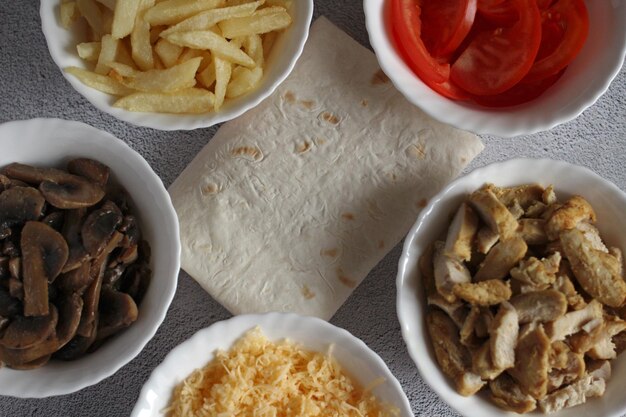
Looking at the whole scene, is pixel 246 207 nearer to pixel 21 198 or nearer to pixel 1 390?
pixel 21 198

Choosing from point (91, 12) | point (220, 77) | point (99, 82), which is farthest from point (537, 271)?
point (91, 12)

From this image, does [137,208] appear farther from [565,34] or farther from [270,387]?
[565,34]

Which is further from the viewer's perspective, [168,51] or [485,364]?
[168,51]

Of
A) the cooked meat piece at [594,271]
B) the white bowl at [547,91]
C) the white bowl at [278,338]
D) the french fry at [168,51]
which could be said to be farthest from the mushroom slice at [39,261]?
the cooked meat piece at [594,271]

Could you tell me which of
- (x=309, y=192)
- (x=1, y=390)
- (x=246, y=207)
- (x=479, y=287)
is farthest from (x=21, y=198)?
(x=479, y=287)

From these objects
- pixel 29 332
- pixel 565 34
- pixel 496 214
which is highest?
pixel 565 34

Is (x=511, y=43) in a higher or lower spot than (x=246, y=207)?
higher
